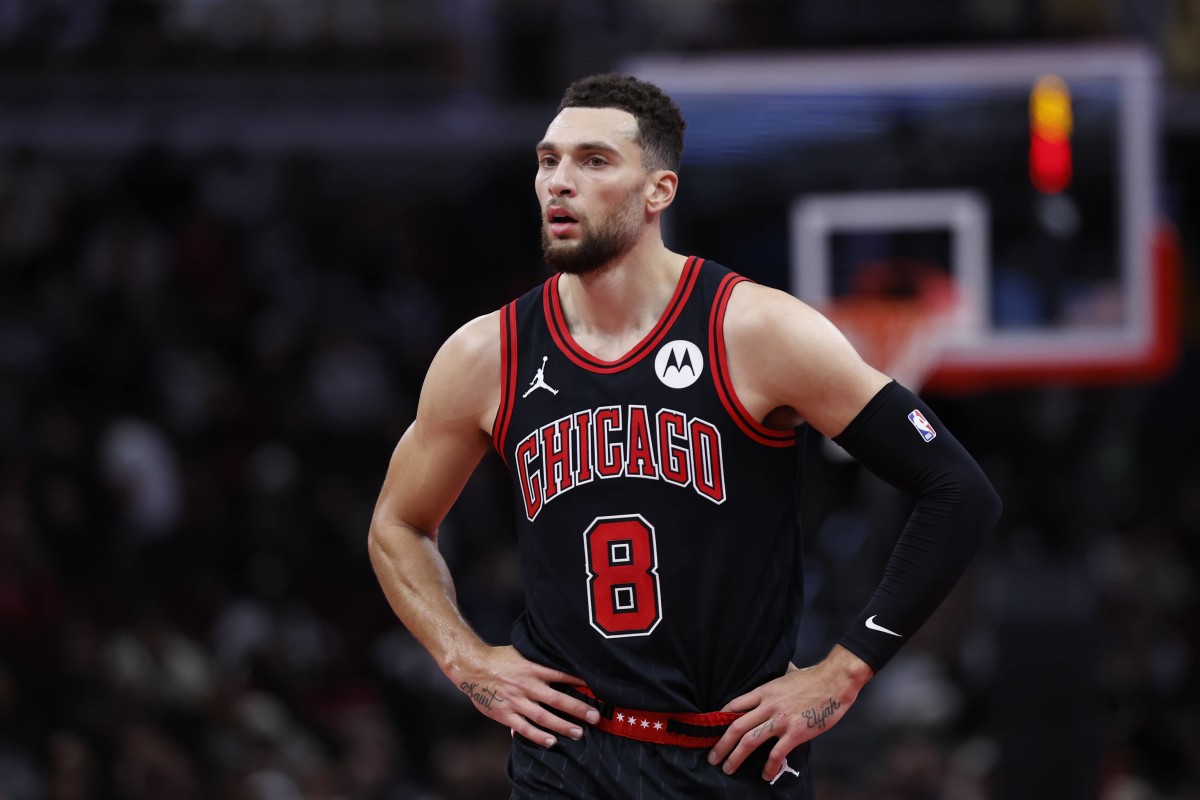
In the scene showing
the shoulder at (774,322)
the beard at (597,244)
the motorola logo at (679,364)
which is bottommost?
the motorola logo at (679,364)

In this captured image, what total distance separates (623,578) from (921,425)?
2.56 feet

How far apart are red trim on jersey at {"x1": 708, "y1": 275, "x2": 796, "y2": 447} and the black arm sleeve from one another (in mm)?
161

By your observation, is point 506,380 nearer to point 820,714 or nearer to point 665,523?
point 665,523

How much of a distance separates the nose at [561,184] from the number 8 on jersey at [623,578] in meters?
0.78

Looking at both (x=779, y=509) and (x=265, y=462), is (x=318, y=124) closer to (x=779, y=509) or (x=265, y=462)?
(x=265, y=462)

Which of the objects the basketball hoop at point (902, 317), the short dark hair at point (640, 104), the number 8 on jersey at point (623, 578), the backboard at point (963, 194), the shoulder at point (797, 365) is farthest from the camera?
the backboard at point (963, 194)

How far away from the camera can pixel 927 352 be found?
906 cm

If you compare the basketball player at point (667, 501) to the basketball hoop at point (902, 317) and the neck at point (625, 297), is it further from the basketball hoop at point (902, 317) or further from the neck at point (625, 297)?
the basketball hoop at point (902, 317)

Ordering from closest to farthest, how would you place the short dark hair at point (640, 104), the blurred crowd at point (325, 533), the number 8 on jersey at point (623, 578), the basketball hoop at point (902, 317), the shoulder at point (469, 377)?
the number 8 on jersey at point (623, 578)
the short dark hair at point (640, 104)
the shoulder at point (469, 377)
the basketball hoop at point (902, 317)
the blurred crowd at point (325, 533)

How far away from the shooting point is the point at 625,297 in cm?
410

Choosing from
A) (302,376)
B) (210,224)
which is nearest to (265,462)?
(302,376)

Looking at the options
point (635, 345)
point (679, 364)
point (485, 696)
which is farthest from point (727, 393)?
Result: point (485, 696)

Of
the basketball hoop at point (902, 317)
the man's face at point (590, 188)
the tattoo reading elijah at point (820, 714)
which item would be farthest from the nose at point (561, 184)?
the basketball hoop at point (902, 317)

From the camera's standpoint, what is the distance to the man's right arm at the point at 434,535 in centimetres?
405
